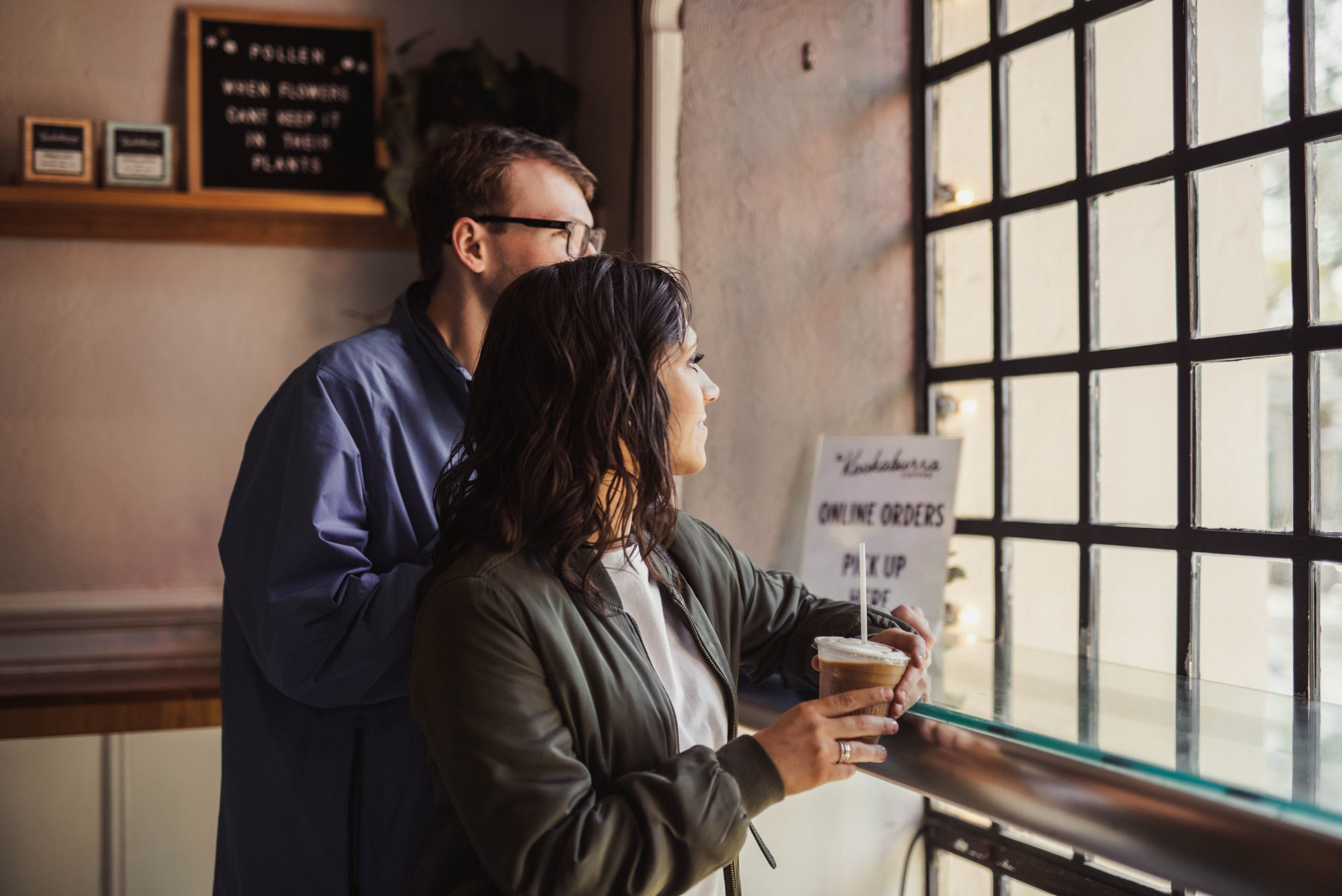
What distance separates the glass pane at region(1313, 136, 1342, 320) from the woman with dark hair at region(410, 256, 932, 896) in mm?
816

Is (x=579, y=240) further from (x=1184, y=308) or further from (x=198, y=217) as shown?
(x=198, y=217)

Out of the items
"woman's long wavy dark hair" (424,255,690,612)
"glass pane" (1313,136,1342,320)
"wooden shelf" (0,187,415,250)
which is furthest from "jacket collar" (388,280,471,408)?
"glass pane" (1313,136,1342,320)

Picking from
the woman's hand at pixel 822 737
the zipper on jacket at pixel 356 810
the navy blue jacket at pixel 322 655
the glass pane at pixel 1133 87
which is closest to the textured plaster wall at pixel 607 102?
the glass pane at pixel 1133 87

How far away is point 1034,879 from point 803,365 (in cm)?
116

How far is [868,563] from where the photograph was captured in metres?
2.06

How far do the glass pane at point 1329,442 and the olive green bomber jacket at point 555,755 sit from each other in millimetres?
1023

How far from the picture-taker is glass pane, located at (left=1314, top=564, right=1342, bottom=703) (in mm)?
1418

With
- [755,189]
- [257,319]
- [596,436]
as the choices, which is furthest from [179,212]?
[596,436]

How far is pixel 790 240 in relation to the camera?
2205 millimetres

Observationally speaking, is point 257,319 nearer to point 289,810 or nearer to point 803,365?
point 803,365

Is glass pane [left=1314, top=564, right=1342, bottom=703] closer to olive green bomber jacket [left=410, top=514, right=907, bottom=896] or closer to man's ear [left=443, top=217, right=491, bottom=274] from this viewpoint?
olive green bomber jacket [left=410, top=514, right=907, bottom=896]

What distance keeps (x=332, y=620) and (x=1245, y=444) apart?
4.54ft

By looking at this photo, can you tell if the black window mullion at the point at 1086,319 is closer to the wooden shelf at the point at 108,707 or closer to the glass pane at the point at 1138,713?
the glass pane at the point at 1138,713

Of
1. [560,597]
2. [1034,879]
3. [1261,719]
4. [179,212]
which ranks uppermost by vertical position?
[179,212]
